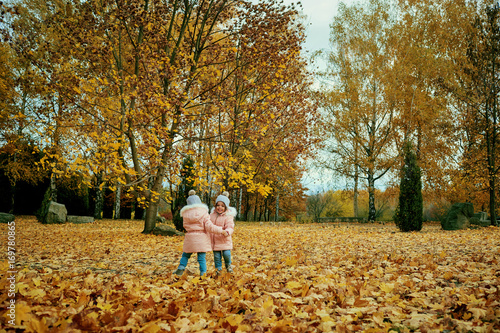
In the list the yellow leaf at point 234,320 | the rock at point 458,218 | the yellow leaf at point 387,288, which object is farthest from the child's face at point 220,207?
the rock at point 458,218

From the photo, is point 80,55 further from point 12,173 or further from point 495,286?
point 12,173

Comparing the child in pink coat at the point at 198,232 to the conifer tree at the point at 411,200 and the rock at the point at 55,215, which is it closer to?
the conifer tree at the point at 411,200

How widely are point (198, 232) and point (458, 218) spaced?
40.8ft

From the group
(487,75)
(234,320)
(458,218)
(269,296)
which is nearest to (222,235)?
(269,296)

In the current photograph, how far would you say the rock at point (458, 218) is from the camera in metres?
12.3

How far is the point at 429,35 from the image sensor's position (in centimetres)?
1708

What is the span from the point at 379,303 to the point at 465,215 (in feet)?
40.1

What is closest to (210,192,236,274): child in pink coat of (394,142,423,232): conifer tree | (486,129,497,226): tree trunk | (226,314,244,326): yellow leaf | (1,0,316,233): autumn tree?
(226,314,244,326): yellow leaf

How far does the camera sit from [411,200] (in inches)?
448

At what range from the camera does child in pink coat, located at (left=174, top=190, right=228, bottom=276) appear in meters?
4.17

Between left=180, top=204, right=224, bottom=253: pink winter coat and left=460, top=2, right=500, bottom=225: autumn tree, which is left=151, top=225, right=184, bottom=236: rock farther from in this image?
left=460, top=2, right=500, bottom=225: autumn tree

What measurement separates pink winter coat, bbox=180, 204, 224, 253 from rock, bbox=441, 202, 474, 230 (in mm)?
11943

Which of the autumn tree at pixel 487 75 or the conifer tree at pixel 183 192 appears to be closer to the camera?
the conifer tree at pixel 183 192

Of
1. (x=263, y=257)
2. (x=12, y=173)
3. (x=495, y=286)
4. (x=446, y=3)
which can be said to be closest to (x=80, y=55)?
(x=263, y=257)
